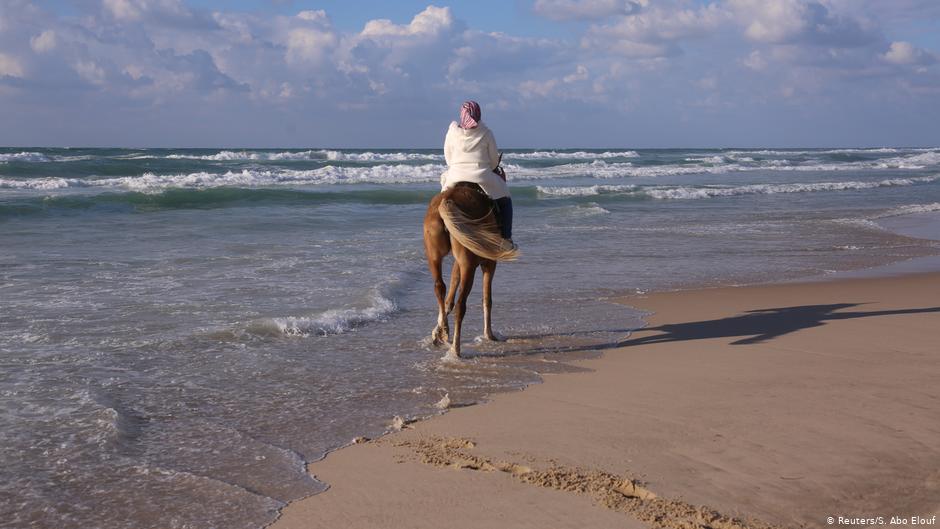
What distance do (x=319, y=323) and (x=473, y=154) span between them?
6.29 feet

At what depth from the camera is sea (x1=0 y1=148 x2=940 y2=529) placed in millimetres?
3852

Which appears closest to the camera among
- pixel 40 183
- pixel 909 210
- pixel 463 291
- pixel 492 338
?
pixel 463 291

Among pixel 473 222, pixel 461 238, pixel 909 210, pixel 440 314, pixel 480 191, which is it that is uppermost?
pixel 480 191

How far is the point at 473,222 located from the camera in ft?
21.2

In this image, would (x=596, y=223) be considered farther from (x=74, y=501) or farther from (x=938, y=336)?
(x=74, y=501)

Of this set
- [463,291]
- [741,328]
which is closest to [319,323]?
[463,291]

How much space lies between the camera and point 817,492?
3580 millimetres

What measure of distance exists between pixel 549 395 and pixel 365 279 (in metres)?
4.77

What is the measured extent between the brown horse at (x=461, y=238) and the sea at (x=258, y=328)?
1.23 ft

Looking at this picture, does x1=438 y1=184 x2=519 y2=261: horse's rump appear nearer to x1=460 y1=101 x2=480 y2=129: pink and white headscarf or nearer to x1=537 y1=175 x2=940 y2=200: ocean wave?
x1=460 y1=101 x2=480 y2=129: pink and white headscarf

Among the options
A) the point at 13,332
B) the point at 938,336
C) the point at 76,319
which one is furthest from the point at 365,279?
the point at 938,336

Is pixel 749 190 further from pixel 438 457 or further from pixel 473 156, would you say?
pixel 438 457

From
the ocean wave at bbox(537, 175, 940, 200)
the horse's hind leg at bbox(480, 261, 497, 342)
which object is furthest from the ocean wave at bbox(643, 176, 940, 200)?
the horse's hind leg at bbox(480, 261, 497, 342)

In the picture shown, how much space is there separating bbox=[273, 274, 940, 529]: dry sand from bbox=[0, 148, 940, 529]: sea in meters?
0.33
